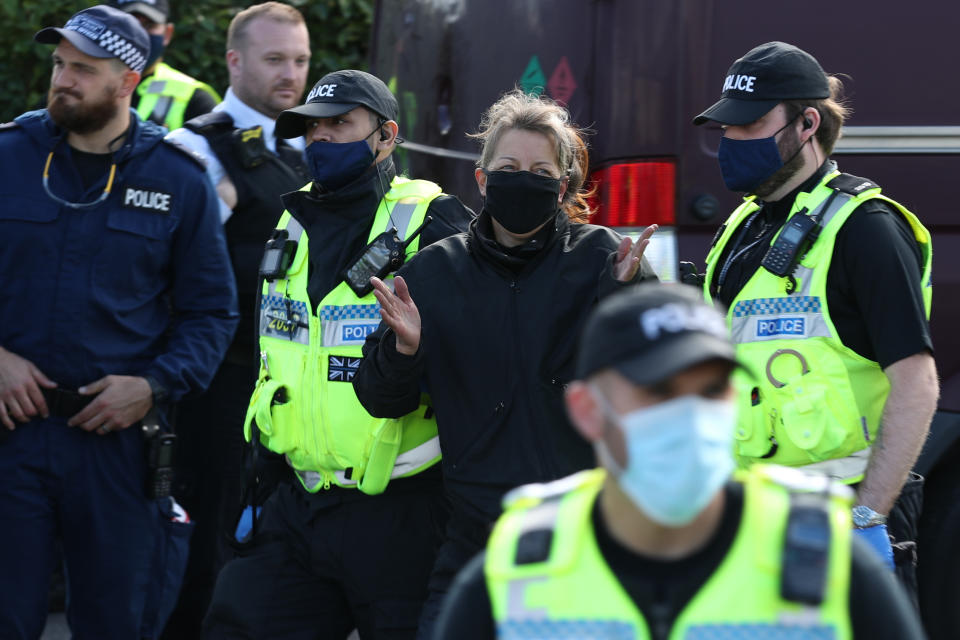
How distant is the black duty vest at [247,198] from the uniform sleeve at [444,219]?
1373 mm

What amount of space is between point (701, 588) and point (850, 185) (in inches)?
65.3

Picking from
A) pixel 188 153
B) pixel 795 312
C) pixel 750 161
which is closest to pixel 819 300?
pixel 795 312

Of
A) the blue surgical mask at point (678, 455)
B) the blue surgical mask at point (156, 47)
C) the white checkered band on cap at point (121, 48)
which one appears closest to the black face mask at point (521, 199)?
the blue surgical mask at point (678, 455)

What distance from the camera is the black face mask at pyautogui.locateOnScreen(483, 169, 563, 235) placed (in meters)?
3.37

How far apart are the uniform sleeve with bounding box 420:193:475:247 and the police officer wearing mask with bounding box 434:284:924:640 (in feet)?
5.78

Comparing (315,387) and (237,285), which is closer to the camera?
(315,387)

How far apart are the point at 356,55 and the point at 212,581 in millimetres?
3245

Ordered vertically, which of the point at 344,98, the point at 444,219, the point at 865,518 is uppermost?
the point at 344,98

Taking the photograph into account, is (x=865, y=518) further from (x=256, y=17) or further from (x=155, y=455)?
(x=256, y=17)

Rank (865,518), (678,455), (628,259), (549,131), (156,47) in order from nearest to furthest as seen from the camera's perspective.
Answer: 1. (678,455)
2. (865,518)
3. (628,259)
4. (549,131)
5. (156,47)

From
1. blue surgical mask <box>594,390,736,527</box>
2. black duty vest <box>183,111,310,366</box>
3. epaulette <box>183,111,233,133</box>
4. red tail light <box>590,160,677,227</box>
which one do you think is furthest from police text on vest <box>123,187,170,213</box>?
blue surgical mask <box>594,390,736,527</box>

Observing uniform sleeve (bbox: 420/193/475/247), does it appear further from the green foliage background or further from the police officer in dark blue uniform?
the green foliage background

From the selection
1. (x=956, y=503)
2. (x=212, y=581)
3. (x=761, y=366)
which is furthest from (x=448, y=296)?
(x=212, y=581)

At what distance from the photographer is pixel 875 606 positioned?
6.21 feet
